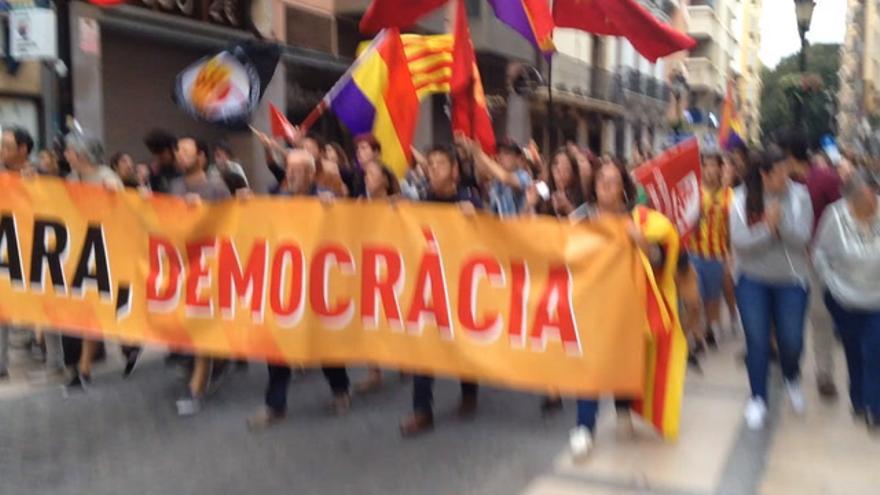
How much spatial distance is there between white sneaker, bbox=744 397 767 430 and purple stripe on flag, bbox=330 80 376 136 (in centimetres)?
353

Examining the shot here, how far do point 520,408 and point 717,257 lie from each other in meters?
2.53

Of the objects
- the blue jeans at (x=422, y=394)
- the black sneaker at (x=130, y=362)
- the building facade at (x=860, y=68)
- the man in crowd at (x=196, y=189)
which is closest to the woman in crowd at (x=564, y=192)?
the blue jeans at (x=422, y=394)

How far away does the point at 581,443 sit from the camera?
5473 mm

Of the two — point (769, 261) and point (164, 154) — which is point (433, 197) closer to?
point (769, 261)

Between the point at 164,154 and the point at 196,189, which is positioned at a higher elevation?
the point at 164,154

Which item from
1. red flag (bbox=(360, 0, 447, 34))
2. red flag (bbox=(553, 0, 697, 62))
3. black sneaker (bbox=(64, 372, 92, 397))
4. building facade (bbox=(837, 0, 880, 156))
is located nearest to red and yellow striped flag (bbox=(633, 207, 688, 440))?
red flag (bbox=(553, 0, 697, 62))

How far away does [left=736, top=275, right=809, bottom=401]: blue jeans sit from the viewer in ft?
19.7

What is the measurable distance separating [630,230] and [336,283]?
1603mm

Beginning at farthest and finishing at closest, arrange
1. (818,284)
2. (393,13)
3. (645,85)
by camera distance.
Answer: (645,85) < (393,13) < (818,284)

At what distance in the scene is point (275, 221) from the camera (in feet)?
18.8

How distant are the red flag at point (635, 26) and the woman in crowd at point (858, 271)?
194 cm

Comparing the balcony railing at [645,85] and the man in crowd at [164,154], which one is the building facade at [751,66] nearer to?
the balcony railing at [645,85]

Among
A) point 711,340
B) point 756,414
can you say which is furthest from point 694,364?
point 756,414

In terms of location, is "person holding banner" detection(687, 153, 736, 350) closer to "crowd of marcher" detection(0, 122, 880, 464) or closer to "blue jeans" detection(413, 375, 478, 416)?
"crowd of marcher" detection(0, 122, 880, 464)
